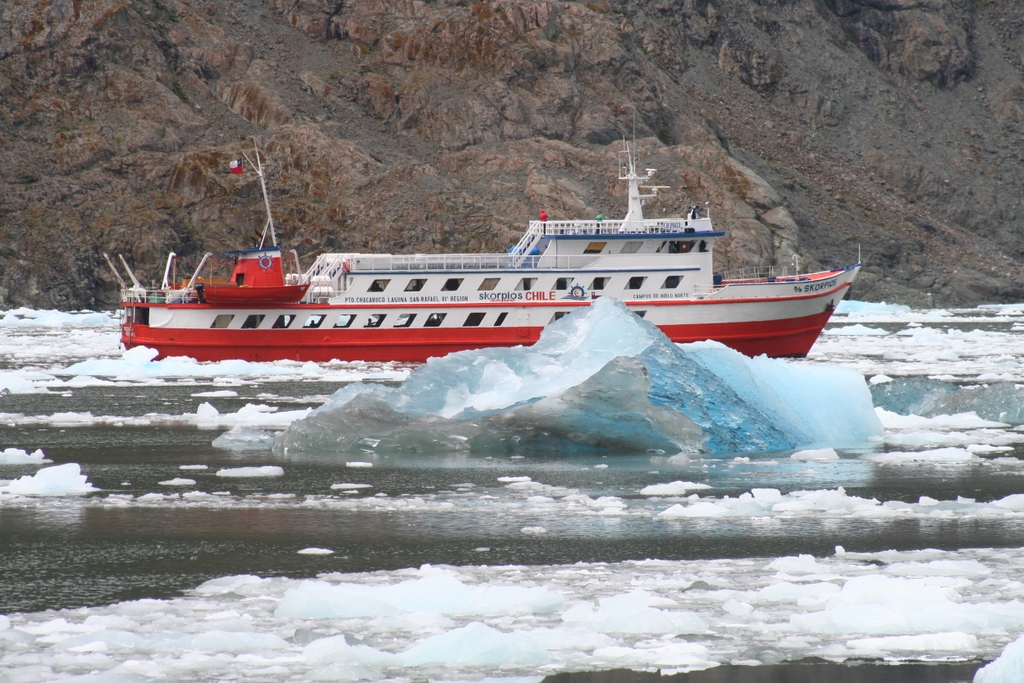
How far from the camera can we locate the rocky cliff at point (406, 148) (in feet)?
266

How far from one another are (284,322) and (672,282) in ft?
44.0

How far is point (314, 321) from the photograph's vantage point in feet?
124

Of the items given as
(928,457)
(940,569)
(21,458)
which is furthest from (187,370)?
(940,569)

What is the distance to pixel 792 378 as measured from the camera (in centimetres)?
1802

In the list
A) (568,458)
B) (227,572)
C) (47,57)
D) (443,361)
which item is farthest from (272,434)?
(47,57)

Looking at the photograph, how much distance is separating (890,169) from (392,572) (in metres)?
111

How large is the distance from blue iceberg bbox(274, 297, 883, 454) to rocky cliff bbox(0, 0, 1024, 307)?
62609mm

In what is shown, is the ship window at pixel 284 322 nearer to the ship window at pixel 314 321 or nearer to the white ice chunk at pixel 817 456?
the ship window at pixel 314 321

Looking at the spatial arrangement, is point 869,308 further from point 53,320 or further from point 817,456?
point 817,456

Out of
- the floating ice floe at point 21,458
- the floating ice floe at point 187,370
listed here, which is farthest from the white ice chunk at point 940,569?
the floating ice floe at point 187,370

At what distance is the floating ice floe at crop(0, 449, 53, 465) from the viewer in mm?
15516

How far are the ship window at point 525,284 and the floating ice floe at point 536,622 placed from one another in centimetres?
2878

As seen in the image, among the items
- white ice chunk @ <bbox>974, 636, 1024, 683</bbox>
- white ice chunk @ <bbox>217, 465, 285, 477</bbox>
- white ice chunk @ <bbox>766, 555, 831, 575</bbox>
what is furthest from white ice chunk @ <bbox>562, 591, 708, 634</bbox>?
white ice chunk @ <bbox>217, 465, 285, 477</bbox>

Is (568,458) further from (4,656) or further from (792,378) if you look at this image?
(4,656)
